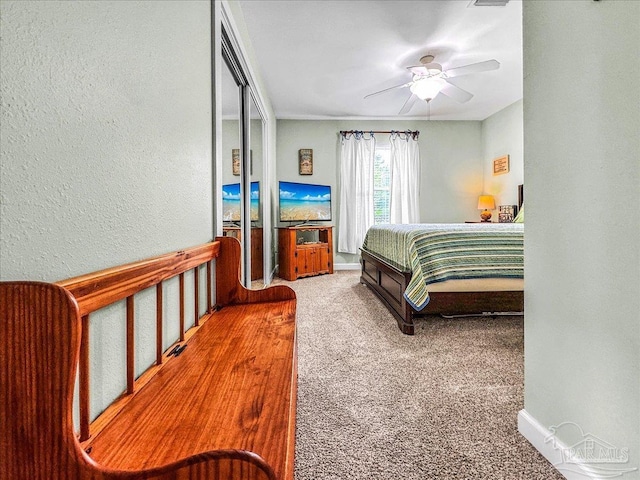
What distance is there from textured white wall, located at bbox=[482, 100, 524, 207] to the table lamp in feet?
0.40

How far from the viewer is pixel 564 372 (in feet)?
3.45

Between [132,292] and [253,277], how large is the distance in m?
2.75

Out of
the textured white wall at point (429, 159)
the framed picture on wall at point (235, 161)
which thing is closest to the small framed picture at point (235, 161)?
the framed picture on wall at point (235, 161)

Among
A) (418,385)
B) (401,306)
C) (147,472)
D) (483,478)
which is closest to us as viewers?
(147,472)

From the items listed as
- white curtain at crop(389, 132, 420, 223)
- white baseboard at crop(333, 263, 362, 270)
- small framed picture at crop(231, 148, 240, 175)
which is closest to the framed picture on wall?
small framed picture at crop(231, 148, 240, 175)

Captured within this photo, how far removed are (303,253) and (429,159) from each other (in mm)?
2796

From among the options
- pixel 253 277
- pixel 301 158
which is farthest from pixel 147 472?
pixel 301 158

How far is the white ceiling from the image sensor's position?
2547 mm

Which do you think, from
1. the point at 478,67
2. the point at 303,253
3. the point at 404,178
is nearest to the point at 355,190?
the point at 404,178

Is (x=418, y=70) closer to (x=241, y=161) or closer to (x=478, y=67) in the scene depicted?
(x=478, y=67)

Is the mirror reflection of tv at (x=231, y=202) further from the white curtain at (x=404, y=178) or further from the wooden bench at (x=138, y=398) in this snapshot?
the white curtain at (x=404, y=178)

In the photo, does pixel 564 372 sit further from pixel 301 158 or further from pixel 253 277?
pixel 301 158

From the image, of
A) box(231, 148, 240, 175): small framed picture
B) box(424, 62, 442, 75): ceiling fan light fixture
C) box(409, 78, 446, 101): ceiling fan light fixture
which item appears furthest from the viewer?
box(409, 78, 446, 101): ceiling fan light fixture

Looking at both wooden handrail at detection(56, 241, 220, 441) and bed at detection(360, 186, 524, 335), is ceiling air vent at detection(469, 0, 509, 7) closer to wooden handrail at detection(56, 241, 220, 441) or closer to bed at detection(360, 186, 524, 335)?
bed at detection(360, 186, 524, 335)
